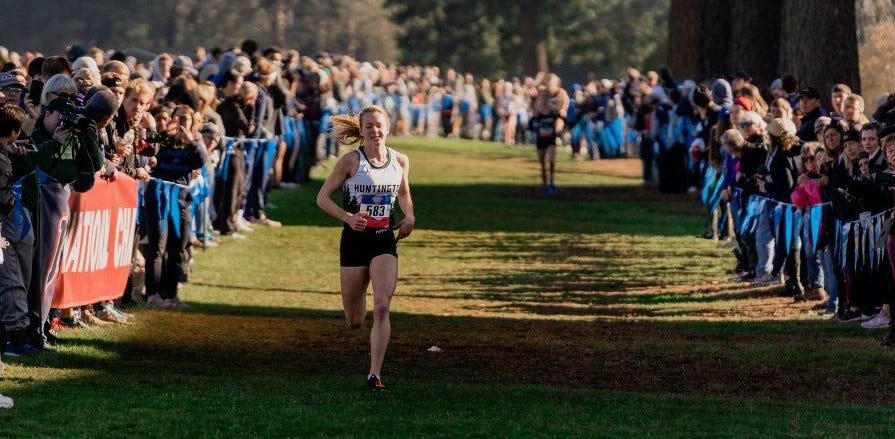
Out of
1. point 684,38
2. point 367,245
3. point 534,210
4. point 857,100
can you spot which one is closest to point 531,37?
point 684,38

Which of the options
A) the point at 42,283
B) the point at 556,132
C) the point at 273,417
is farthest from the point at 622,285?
the point at 556,132

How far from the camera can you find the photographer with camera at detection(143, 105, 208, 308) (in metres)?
18.3

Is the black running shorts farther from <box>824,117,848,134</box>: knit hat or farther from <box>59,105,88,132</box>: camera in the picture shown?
<box>824,117,848,134</box>: knit hat

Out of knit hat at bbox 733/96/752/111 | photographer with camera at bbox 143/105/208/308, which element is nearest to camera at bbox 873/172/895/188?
photographer with camera at bbox 143/105/208/308

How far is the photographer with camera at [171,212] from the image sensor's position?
18312mm

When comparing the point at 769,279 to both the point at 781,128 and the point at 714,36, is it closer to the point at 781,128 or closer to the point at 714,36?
the point at 781,128

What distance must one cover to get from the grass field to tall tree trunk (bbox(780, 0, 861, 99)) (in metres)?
2.80

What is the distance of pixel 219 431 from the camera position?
37.1ft

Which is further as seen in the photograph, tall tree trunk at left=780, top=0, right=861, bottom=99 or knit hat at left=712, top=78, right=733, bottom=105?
knit hat at left=712, top=78, right=733, bottom=105

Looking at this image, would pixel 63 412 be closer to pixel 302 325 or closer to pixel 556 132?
pixel 302 325

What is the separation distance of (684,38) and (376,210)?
27.4 metres

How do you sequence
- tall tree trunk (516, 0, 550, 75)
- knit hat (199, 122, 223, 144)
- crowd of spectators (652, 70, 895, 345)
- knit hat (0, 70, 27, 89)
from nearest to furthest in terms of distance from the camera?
knit hat (0, 70, 27, 89)
crowd of spectators (652, 70, 895, 345)
knit hat (199, 122, 223, 144)
tall tree trunk (516, 0, 550, 75)

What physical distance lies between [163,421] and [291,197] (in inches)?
879

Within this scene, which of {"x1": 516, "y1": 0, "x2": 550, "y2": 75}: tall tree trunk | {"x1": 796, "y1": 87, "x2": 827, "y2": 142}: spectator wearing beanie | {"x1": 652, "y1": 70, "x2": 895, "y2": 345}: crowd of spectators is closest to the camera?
{"x1": 652, "y1": 70, "x2": 895, "y2": 345}: crowd of spectators
